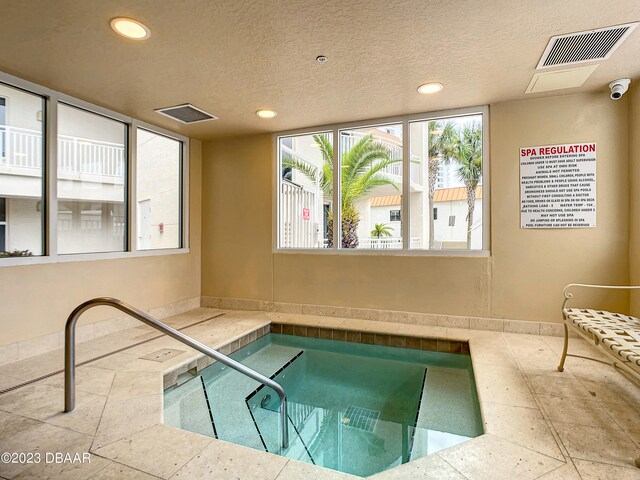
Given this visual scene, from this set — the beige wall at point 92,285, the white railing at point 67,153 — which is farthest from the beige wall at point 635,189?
the white railing at point 67,153

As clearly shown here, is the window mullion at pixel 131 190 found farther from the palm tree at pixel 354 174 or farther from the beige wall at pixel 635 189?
the beige wall at pixel 635 189

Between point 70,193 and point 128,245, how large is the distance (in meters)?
0.84

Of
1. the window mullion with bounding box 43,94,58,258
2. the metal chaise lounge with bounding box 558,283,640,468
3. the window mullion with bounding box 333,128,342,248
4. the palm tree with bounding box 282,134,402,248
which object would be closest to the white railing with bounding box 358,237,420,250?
the palm tree with bounding box 282,134,402,248

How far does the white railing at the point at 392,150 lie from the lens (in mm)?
4023

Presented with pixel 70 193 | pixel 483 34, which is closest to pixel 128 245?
pixel 70 193

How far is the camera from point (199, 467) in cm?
159

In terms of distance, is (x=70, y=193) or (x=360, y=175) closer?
(x=70, y=193)

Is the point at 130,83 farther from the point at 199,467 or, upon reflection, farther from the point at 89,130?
the point at 199,467

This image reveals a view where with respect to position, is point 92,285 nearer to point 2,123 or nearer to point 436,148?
point 2,123

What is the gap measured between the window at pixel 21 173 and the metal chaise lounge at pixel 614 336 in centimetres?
462

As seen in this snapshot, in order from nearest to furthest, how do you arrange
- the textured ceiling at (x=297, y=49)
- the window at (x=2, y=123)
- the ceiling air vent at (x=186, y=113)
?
the textured ceiling at (x=297, y=49), the window at (x=2, y=123), the ceiling air vent at (x=186, y=113)

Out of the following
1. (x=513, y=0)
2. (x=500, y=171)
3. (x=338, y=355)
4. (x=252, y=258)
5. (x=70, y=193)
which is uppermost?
(x=513, y=0)

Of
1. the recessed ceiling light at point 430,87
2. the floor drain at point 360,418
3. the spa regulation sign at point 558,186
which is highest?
the recessed ceiling light at point 430,87

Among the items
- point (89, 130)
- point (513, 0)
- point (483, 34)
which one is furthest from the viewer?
point (89, 130)
